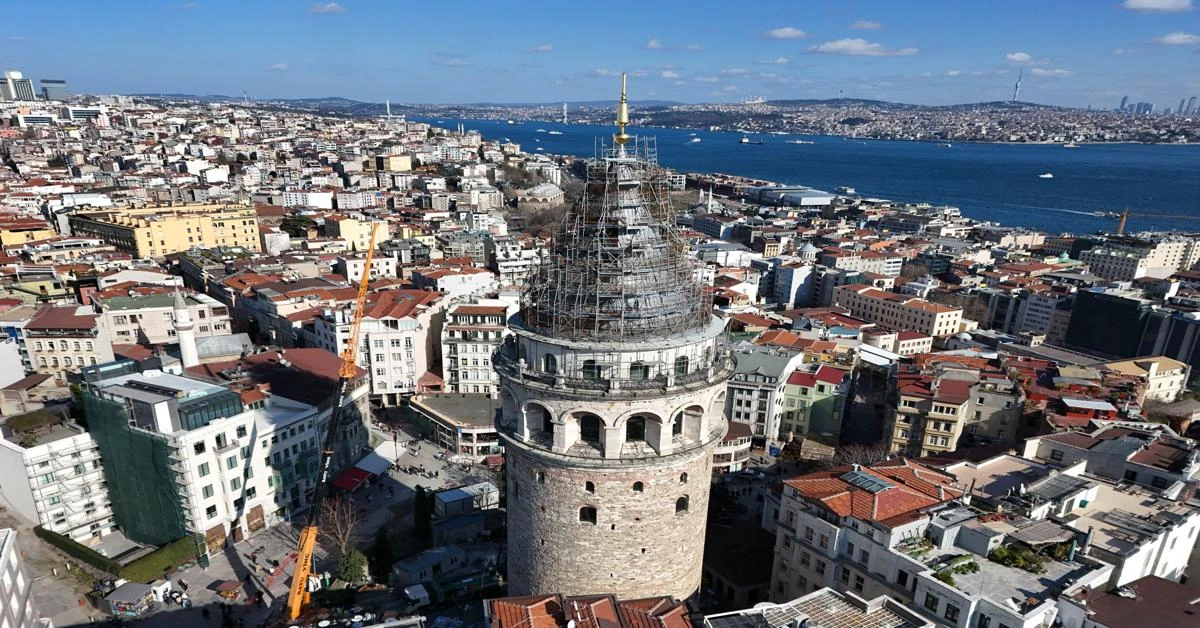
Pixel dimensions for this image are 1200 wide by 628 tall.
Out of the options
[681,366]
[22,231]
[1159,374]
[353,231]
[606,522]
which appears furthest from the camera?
[353,231]

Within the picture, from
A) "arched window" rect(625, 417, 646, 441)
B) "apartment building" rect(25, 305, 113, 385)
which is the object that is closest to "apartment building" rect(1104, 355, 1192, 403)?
"arched window" rect(625, 417, 646, 441)

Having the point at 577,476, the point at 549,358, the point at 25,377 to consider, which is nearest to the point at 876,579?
the point at 577,476

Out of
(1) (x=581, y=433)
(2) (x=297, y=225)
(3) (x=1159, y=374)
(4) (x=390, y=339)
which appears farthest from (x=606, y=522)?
(2) (x=297, y=225)

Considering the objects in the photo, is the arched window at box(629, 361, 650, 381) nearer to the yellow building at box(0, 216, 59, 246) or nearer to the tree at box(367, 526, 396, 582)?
the tree at box(367, 526, 396, 582)

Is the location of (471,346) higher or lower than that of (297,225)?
higher

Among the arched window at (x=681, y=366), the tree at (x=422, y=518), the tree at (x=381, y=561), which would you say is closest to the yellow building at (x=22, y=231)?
the tree at (x=422, y=518)

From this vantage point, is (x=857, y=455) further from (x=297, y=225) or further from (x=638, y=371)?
(x=297, y=225)
